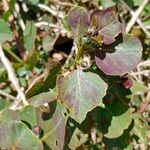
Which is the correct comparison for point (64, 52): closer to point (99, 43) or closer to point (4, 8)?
point (4, 8)

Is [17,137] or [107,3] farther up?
[107,3]

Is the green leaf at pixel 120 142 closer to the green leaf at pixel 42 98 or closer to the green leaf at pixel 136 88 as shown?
the green leaf at pixel 136 88

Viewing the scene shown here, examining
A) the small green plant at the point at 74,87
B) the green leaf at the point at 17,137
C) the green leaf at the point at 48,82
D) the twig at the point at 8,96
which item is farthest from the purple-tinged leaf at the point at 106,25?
the twig at the point at 8,96

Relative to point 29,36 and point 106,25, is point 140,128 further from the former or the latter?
point 29,36

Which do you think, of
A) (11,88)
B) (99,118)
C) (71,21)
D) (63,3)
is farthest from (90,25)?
(11,88)

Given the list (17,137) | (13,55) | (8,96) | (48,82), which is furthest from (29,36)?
(17,137)
